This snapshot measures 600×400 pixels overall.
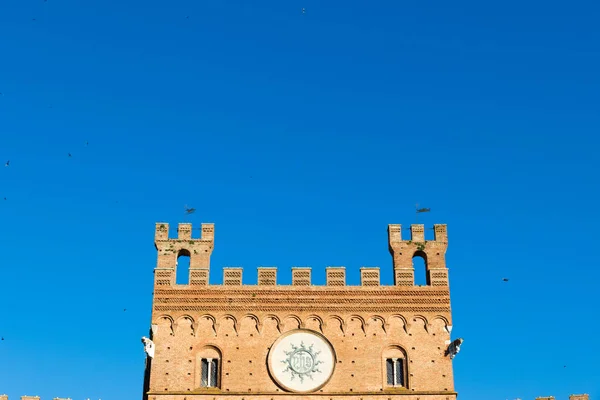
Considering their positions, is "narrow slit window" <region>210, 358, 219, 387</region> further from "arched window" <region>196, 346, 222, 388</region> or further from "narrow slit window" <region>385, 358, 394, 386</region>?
"narrow slit window" <region>385, 358, 394, 386</region>

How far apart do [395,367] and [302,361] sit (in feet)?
12.3

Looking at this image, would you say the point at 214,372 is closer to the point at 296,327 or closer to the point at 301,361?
the point at 301,361

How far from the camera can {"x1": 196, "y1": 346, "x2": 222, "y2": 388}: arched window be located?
36.1m

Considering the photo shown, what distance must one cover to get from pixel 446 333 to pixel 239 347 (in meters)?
8.44

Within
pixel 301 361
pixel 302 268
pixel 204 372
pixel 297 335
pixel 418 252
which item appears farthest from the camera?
pixel 418 252

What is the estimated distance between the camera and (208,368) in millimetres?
36250

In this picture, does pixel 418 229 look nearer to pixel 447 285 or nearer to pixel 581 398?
pixel 447 285

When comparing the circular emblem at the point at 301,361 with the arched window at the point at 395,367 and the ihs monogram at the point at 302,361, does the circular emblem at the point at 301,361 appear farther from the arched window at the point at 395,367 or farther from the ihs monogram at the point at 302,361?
the arched window at the point at 395,367

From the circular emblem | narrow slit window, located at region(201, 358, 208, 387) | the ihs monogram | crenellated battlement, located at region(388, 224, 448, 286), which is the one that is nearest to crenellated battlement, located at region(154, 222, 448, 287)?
crenellated battlement, located at region(388, 224, 448, 286)

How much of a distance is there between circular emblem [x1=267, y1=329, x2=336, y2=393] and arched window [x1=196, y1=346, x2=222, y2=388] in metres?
2.09

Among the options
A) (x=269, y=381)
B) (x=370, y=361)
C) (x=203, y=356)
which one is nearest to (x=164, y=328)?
(x=203, y=356)

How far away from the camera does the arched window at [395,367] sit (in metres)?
36.3

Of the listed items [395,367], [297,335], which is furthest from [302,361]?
[395,367]

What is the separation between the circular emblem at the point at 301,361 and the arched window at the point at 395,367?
2171mm
